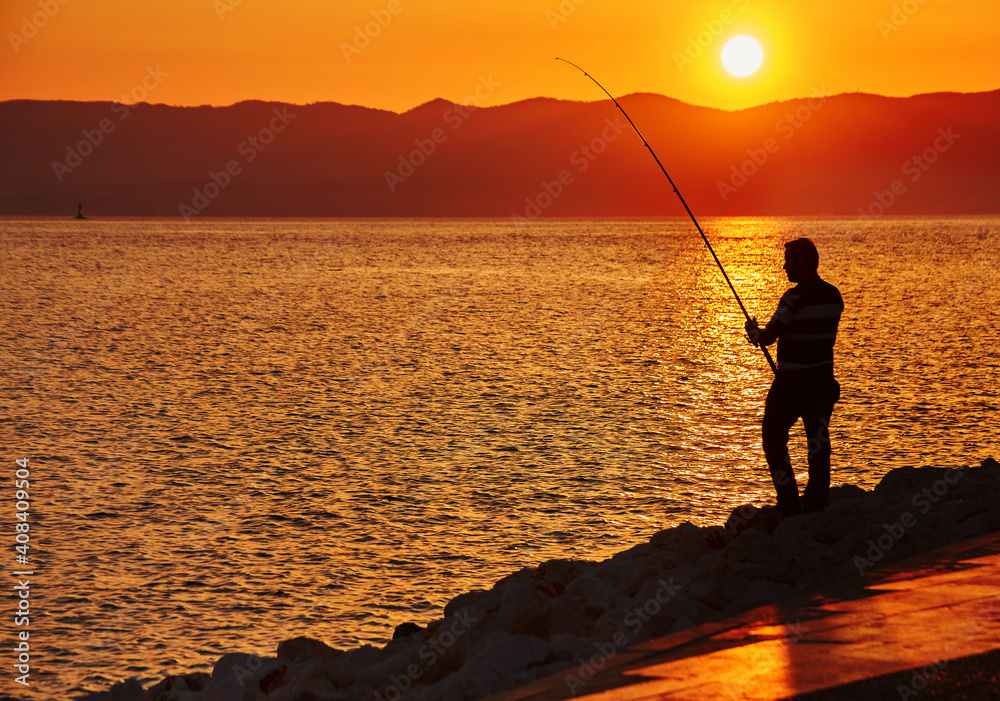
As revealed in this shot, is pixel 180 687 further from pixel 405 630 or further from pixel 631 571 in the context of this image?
pixel 631 571

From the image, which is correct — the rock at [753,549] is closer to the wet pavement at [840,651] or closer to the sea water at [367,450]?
the wet pavement at [840,651]

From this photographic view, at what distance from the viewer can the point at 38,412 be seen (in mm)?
18375

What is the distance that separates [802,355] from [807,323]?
0.24 m

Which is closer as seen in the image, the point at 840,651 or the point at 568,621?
the point at 840,651

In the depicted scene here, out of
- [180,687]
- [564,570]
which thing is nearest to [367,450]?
[564,570]

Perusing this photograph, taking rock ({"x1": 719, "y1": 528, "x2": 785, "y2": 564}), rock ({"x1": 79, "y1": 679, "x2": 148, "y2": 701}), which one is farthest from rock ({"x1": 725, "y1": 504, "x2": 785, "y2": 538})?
rock ({"x1": 79, "y1": 679, "x2": 148, "y2": 701})

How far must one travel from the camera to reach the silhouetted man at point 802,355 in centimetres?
701

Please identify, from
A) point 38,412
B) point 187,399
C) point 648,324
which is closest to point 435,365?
point 187,399

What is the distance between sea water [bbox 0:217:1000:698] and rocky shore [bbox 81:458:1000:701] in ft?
4.45

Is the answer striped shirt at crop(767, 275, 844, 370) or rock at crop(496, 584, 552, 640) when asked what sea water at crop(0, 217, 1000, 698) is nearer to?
rock at crop(496, 584, 552, 640)

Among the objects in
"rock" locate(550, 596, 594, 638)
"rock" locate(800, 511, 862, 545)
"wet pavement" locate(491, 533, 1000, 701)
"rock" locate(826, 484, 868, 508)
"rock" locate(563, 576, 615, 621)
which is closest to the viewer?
"wet pavement" locate(491, 533, 1000, 701)

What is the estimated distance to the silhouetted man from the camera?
276 inches

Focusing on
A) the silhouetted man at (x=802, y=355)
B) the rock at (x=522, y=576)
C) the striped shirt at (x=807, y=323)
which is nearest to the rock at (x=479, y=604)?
the rock at (x=522, y=576)

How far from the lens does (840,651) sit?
195 inches
